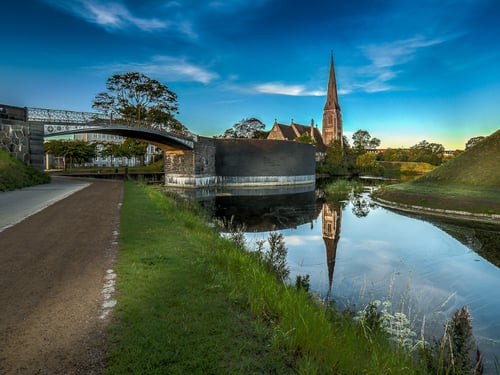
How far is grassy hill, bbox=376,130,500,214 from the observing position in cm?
2044

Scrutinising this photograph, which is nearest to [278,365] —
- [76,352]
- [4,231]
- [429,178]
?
[76,352]

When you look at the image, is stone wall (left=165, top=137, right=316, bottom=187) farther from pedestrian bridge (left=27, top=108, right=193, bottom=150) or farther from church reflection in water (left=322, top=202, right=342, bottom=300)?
church reflection in water (left=322, top=202, right=342, bottom=300)

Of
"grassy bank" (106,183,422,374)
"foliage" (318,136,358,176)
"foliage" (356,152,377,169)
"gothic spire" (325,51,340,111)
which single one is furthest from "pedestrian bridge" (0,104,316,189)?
"gothic spire" (325,51,340,111)

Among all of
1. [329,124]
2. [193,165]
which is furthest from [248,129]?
[193,165]

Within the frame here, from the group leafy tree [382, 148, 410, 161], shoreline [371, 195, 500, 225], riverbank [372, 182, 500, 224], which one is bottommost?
shoreline [371, 195, 500, 225]

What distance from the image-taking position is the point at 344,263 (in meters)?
10.0

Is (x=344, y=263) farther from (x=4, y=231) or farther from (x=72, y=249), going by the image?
(x=4, y=231)

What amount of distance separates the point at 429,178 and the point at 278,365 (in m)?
31.4

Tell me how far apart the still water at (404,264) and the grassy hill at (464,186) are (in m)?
3.78

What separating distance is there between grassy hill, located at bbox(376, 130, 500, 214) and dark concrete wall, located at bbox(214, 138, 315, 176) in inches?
738

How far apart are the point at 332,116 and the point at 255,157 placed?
62.3 m

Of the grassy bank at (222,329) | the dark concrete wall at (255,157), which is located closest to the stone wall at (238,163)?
the dark concrete wall at (255,157)

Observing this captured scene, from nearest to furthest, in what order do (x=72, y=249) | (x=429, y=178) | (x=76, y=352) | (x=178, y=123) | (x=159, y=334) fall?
(x=76, y=352), (x=159, y=334), (x=72, y=249), (x=429, y=178), (x=178, y=123)

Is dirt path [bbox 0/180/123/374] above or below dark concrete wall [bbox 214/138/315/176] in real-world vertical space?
below
